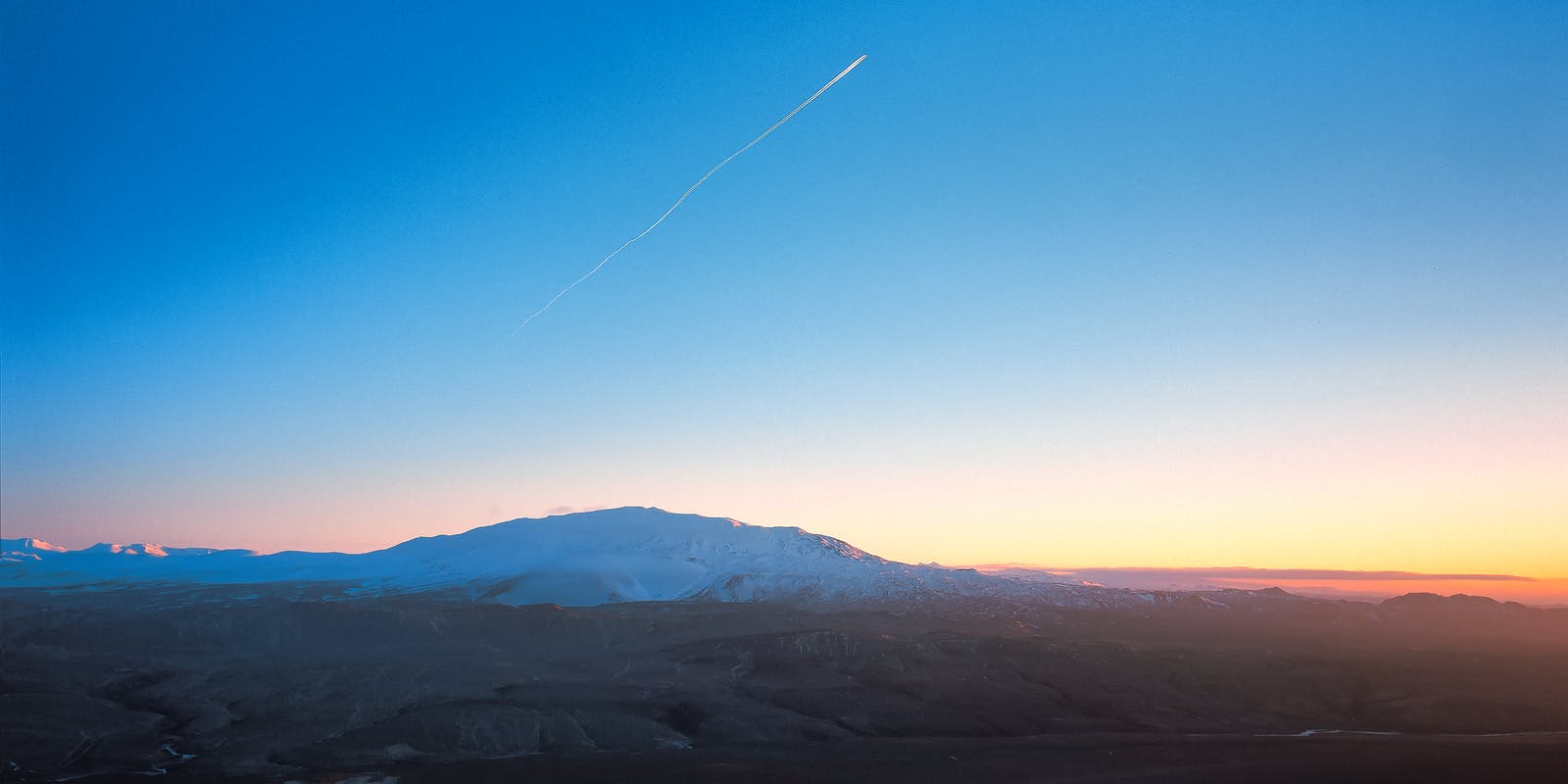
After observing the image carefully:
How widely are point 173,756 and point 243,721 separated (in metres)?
11.2

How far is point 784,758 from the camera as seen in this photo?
72062 millimetres

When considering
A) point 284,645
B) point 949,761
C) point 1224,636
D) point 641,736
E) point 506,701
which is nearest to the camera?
point 949,761

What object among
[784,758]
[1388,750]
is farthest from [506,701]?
[1388,750]

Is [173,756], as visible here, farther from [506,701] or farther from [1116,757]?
[1116,757]

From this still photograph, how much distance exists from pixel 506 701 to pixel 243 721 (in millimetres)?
22268

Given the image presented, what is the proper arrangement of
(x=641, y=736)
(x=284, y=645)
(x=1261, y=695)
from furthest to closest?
(x=284, y=645) → (x=1261, y=695) → (x=641, y=736)

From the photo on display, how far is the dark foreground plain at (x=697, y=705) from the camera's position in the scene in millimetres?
67938

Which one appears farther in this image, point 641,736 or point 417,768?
point 641,736

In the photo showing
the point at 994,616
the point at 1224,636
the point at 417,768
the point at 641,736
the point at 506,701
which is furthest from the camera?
the point at 994,616

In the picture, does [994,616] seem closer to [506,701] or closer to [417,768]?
[506,701]

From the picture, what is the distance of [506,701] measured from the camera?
84688 millimetres

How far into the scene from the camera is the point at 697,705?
3548 inches

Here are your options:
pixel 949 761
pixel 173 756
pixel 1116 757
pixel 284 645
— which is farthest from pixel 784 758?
pixel 284 645

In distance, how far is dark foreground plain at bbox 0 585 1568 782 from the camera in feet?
223
